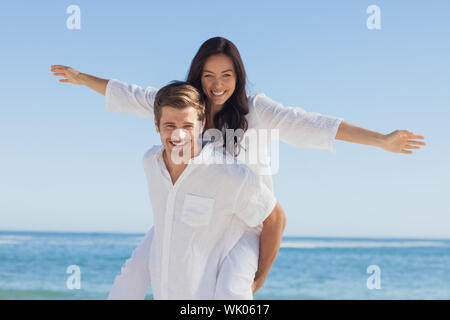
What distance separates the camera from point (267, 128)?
3.55 meters

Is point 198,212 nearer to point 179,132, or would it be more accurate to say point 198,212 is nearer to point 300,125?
point 179,132

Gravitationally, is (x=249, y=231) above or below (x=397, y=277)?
above

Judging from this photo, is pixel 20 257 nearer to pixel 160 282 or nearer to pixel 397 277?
pixel 397 277

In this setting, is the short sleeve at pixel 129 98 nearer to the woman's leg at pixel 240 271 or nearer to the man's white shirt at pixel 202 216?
the man's white shirt at pixel 202 216

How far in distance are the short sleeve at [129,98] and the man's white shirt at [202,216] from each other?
0.87 meters

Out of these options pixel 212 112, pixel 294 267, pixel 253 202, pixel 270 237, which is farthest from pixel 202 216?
pixel 294 267

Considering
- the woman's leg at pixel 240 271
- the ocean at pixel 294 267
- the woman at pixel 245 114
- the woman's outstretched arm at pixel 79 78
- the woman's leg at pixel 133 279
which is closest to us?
the woman's leg at pixel 240 271

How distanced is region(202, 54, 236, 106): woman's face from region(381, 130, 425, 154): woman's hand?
3.41ft

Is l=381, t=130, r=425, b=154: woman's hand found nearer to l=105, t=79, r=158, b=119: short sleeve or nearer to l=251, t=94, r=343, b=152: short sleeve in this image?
l=251, t=94, r=343, b=152: short sleeve

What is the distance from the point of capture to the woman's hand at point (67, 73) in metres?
3.96

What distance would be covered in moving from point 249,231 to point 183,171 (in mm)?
508

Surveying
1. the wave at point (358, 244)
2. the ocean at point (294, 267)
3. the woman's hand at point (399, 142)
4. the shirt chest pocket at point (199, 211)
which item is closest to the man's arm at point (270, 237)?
the shirt chest pocket at point (199, 211)
